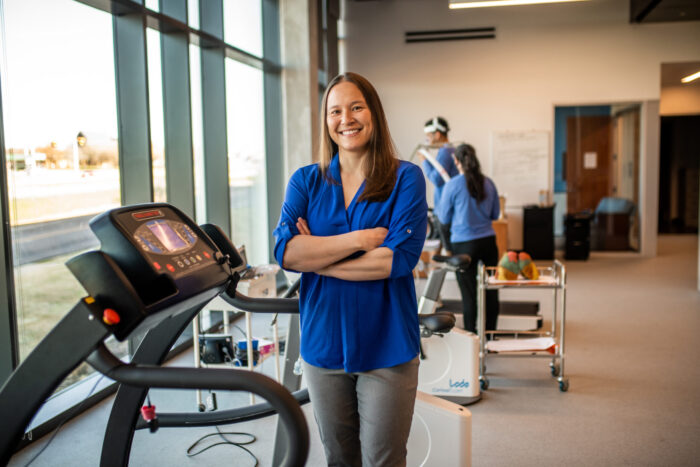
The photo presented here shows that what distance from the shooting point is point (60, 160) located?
141 inches

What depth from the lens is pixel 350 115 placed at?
64.9 inches

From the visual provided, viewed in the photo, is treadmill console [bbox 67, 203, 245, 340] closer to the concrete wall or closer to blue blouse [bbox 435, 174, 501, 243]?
blue blouse [bbox 435, 174, 501, 243]

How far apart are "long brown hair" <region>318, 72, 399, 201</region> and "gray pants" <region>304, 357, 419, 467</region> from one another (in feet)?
1.57

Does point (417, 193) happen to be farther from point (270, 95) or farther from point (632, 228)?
point (632, 228)

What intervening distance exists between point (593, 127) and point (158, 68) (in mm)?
7322

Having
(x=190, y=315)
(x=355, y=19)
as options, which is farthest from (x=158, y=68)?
(x=355, y=19)

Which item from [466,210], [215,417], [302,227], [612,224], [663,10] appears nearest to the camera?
[302,227]

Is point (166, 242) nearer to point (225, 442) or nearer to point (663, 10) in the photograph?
point (225, 442)

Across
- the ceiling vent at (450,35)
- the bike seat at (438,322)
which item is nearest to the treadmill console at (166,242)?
the bike seat at (438,322)

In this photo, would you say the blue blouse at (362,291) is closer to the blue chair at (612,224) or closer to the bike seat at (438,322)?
the bike seat at (438,322)

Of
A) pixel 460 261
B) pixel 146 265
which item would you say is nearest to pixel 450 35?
pixel 460 261

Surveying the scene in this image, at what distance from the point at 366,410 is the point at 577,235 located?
850cm

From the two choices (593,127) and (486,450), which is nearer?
(486,450)

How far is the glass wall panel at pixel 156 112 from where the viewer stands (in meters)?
4.41
